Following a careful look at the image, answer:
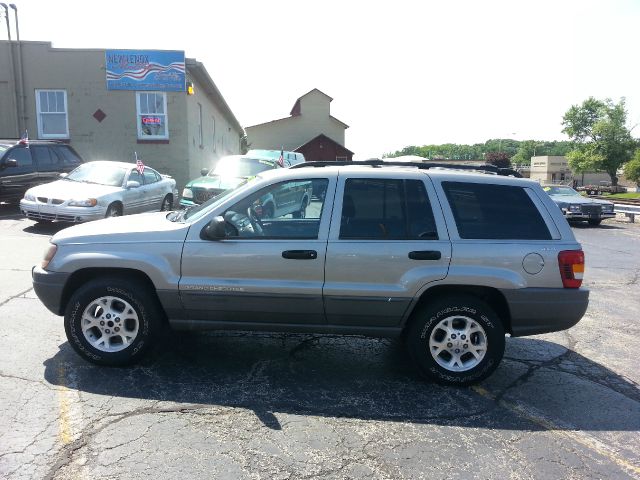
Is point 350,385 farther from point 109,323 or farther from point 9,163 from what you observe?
point 9,163

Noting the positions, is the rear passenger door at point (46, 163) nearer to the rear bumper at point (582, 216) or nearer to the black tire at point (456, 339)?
the black tire at point (456, 339)

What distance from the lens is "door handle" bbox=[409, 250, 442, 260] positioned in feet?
12.9

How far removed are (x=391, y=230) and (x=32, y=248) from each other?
741cm

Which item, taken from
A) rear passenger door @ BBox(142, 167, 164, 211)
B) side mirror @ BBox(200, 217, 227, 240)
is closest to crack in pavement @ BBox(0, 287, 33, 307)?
side mirror @ BBox(200, 217, 227, 240)

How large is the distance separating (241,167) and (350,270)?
31.4 ft

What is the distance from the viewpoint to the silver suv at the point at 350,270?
3.97 m

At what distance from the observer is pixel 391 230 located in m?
4.03

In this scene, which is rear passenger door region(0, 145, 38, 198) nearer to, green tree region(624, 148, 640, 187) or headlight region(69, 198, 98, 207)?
headlight region(69, 198, 98, 207)

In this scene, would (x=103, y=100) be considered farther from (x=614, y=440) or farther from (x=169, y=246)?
(x=614, y=440)

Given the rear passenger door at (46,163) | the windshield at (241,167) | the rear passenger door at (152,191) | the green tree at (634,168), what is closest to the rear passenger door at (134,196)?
the rear passenger door at (152,191)

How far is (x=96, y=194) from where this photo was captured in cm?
1049

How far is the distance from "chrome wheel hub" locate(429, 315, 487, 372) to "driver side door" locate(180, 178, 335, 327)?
3.13 ft

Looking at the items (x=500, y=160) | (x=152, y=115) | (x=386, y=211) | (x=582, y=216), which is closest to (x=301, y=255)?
(x=386, y=211)

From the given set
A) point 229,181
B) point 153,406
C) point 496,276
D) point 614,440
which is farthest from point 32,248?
point 614,440
